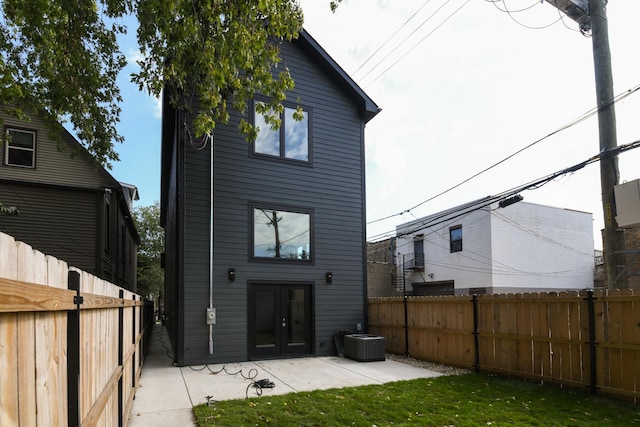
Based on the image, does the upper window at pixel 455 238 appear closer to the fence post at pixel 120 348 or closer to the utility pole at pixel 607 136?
the utility pole at pixel 607 136

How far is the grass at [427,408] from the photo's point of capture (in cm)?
523

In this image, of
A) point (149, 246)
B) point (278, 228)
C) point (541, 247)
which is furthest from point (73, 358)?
point (149, 246)

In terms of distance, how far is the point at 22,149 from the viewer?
1264cm

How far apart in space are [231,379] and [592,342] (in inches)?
242

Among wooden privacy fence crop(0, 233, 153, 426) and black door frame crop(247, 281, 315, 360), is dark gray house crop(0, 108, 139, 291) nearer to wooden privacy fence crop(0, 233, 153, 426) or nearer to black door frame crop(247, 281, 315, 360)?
black door frame crop(247, 281, 315, 360)

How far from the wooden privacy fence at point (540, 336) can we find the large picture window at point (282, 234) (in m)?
3.16

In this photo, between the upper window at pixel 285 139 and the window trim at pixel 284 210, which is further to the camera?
the upper window at pixel 285 139

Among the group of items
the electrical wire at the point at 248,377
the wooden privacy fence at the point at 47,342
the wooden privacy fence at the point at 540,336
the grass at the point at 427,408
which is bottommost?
the electrical wire at the point at 248,377

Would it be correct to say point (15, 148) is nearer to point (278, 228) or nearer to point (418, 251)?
point (278, 228)

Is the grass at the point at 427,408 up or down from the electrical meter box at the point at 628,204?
down

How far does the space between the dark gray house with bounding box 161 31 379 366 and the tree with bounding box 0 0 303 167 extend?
6.91 ft

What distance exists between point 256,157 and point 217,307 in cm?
377

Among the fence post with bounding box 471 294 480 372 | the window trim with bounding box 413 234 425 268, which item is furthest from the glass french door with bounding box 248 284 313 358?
the window trim with bounding box 413 234 425 268

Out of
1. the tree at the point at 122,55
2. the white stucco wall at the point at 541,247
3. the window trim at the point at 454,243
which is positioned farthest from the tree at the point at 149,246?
the tree at the point at 122,55
